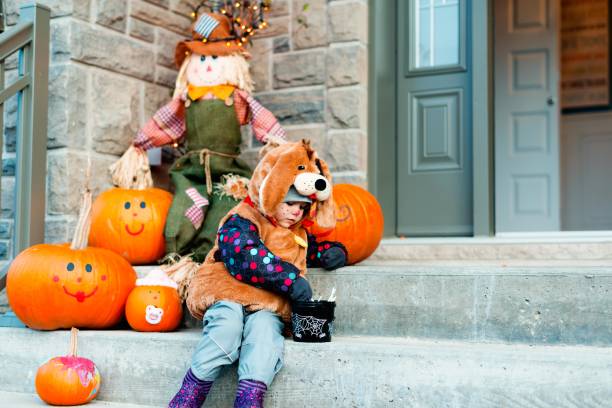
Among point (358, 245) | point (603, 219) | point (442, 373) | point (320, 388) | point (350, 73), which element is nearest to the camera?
point (442, 373)

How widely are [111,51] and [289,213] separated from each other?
189 cm

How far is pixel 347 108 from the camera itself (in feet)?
14.2

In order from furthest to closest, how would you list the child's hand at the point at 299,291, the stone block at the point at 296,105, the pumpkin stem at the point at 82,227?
the stone block at the point at 296,105
the pumpkin stem at the point at 82,227
the child's hand at the point at 299,291

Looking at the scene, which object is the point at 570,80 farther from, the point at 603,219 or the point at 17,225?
the point at 17,225

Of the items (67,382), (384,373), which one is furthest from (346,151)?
(67,382)

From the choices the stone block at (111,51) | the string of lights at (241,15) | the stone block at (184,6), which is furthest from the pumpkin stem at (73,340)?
the stone block at (184,6)

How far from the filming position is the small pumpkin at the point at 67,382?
2.78 m

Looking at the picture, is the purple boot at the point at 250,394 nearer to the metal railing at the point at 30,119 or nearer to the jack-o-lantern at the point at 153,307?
the jack-o-lantern at the point at 153,307

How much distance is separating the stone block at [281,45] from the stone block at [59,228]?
1655mm

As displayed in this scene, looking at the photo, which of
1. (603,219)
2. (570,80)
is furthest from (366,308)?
(570,80)

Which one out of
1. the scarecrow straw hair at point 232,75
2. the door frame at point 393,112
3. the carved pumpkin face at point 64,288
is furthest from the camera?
the door frame at point 393,112

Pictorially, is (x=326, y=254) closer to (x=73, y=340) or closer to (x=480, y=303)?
(x=480, y=303)

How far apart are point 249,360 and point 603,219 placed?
511 cm

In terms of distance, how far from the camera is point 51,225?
393 cm
